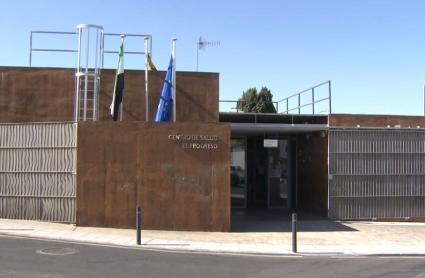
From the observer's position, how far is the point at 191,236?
16656 millimetres

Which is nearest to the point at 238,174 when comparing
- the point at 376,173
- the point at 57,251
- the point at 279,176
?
the point at 279,176

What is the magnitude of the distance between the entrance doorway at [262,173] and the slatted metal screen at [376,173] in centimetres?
405

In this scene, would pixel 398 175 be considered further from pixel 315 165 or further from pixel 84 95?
pixel 84 95

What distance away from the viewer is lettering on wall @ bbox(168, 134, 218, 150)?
58.6 feet

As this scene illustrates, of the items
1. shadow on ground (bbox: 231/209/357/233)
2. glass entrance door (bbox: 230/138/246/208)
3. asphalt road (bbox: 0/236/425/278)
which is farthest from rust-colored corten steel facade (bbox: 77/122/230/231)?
glass entrance door (bbox: 230/138/246/208)

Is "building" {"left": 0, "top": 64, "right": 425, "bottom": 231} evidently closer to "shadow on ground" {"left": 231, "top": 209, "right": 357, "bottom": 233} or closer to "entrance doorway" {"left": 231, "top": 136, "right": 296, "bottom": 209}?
"entrance doorway" {"left": 231, "top": 136, "right": 296, "bottom": 209}

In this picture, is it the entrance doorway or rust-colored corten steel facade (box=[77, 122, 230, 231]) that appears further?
the entrance doorway

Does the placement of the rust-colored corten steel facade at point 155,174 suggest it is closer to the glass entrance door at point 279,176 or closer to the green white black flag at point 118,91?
the green white black flag at point 118,91

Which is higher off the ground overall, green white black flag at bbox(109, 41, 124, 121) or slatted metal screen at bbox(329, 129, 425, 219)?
green white black flag at bbox(109, 41, 124, 121)

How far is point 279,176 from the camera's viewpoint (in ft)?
82.0

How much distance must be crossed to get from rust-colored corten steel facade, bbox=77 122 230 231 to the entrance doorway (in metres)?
7.25

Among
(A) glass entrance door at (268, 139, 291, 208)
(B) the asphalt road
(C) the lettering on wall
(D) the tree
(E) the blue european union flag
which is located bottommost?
(B) the asphalt road

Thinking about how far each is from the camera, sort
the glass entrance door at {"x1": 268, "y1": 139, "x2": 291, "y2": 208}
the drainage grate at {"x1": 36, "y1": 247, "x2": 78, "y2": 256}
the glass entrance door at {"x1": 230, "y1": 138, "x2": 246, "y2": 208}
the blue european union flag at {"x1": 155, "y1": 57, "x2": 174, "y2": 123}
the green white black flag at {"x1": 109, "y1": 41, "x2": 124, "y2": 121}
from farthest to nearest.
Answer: the glass entrance door at {"x1": 230, "y1": 138, "x2": 246, "y2": 208}
the glass entrance door at {"x1": 268, "y1": 139, "x2": 291, "y2": 208}
the blue european union flag at {"x1": 155, "y1": 57, "x2": 174, "y2": 123}
the green white black flag at {"x1": 109, "y1": 41, "x2": 124, "y2": 121}
the drainage grate at {"x1": 36, "y1": 247, "x2": 78, "y2": 256}

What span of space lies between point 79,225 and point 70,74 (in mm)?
5888
